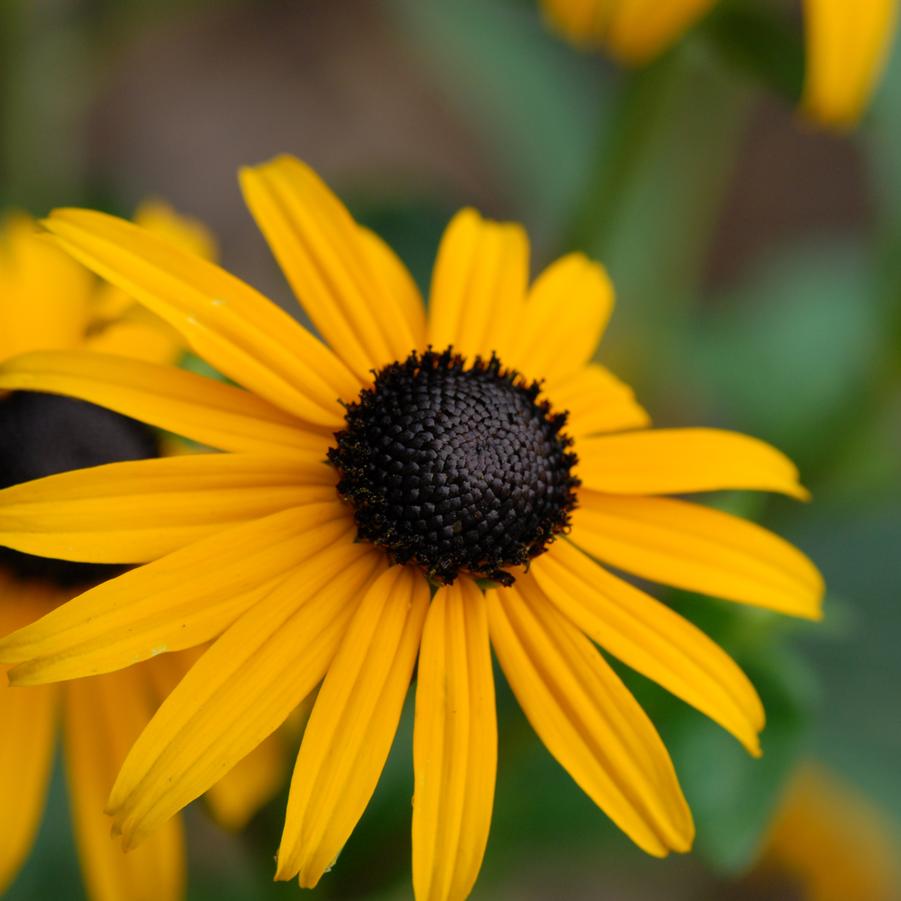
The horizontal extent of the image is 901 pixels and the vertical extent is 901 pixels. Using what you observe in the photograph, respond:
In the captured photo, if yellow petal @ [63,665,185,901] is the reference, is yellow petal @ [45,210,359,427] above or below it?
above

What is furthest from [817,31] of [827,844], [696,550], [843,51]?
[827,844]

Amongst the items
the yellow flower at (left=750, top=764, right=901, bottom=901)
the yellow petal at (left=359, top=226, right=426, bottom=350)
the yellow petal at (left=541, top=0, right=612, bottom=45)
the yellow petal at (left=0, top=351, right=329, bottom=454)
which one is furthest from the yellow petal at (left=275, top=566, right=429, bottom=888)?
the yellow flower at (left=750, top=764, right=901, bottom=901)

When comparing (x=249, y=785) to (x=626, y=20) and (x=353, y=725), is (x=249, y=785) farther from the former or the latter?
(x=626, y=20)

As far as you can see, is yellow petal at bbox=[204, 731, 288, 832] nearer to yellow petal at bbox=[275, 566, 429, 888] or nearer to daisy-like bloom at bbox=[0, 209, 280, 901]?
daisy-like bloom at bbox=[0, 209, 280, 901]

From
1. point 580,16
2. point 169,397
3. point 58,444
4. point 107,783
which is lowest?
point 107,783

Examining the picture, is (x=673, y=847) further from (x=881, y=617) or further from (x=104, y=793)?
(x=881, y=617)

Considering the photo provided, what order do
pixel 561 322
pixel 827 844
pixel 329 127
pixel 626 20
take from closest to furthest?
pixel 561 322
pixel 626 20
pixel 827 844
pixel 329 127

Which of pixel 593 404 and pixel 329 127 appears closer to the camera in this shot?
pixel 593 404
